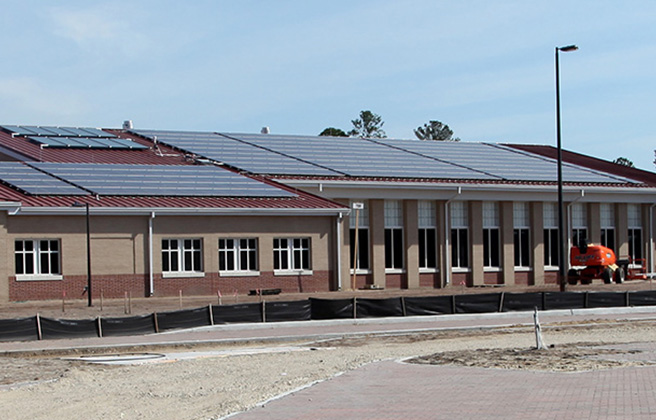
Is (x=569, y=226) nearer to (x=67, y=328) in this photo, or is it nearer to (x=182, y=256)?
(x=182, y=256)

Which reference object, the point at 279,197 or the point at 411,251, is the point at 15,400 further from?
the point at 411,251

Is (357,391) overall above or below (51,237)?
below

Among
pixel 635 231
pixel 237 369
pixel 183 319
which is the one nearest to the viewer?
pixel 237 369

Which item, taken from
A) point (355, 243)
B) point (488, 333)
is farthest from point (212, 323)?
point (355, 243)

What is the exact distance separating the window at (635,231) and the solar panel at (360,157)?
878 cm

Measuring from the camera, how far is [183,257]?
39.8m

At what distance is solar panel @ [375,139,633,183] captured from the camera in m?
52.7

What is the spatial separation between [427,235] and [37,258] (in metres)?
19.1

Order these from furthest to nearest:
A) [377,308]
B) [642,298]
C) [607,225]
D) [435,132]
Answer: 1. [435,132]
2. [607,225]
3. [642,298]
4. [377,308]

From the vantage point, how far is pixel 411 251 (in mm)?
46594

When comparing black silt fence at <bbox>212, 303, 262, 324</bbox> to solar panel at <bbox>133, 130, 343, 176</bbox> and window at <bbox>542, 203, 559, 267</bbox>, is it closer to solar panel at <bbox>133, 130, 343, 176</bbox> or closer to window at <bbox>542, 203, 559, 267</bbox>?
solar panel at <bbox>133, 130, 343, 176</bbox>

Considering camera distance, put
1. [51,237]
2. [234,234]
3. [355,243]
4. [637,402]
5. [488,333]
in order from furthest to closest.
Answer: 1. [355,243]
2. [234,234]
3. [51,237]
4. [488,333]
5. [637,402]

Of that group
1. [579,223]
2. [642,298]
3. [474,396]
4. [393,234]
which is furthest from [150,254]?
[474,396]

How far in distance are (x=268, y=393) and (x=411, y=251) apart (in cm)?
3154
